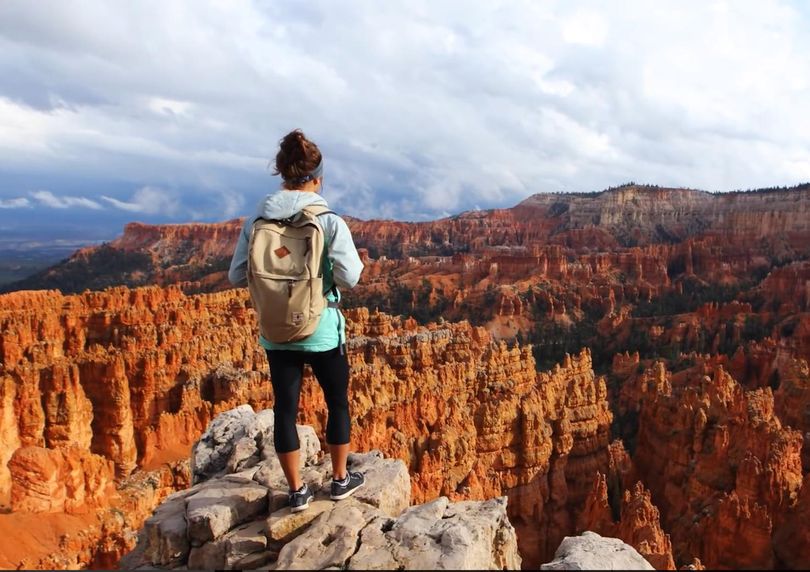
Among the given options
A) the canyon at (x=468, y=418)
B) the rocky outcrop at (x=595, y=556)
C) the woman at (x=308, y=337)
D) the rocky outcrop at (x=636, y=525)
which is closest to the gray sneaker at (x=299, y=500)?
the woman at (x=308, y=337)

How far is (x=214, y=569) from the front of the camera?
126 inches

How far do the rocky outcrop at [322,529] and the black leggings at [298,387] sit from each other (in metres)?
0.42

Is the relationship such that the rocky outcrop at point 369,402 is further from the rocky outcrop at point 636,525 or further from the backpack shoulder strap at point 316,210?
the backpack shoulder strap at point 316,210

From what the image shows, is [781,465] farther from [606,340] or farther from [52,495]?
[606,340]

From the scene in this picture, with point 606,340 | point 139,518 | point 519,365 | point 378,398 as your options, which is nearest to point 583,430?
point 519,365

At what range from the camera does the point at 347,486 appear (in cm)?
338

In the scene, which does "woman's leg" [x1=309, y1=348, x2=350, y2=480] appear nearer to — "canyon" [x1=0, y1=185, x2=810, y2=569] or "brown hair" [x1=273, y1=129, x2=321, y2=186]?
"brown hair" [x1=273, y1=129, x2=321, y2=186]

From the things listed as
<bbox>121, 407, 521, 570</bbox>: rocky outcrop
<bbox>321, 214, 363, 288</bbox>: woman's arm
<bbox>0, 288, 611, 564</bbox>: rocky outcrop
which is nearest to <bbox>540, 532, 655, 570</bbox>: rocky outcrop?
<bbox>121, 407, 521, 570</bbox>: rocky outcrop

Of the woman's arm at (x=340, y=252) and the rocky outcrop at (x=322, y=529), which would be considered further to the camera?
the woman's arm at (x=340, y=252)

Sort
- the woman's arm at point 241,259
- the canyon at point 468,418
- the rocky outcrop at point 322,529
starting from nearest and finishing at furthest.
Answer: the rocky outcrop at point 322,529
the woman's arm at point 241,259
the canyon at point 468,418

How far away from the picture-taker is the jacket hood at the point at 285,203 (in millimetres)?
2994

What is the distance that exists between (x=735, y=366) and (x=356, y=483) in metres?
28.6

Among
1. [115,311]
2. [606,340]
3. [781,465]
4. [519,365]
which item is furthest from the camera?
[606,340]

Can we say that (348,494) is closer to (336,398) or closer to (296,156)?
(336,398)
